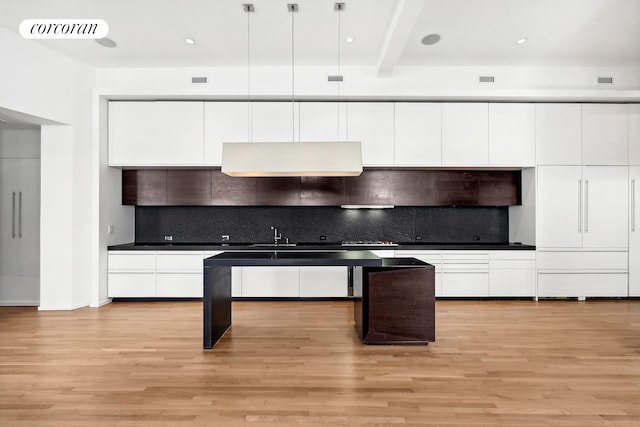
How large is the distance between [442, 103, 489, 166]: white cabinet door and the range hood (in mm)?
2178

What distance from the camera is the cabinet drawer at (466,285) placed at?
18.7 ft

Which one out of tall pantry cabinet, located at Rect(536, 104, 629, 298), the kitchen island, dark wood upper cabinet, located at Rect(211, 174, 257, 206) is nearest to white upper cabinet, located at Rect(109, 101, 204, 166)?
dark wood upper cabinet, located at Rect(211, 174, 257, 206)

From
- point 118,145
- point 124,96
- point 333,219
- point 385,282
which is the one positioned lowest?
point 385,282

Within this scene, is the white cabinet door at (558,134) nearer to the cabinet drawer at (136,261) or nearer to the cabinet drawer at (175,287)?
the cabinet drawer at (175,287)

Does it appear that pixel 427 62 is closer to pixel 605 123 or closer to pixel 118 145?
pixel 605 123

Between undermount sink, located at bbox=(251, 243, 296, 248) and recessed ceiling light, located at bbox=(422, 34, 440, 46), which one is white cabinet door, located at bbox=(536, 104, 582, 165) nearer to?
recessed ceiling light, located at bbox=(422, 34, 440, 46)

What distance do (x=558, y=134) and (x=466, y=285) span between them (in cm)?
259

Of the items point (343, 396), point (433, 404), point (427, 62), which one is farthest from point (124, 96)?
point (433, 404)

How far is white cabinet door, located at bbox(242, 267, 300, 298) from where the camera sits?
5.65m

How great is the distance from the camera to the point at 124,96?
18.2 feet

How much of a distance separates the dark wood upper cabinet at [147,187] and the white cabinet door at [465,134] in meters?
4.25

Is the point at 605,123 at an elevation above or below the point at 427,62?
below

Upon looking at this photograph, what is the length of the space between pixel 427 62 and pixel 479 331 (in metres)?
3.64

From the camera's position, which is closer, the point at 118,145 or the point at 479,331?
the point at 479,331
